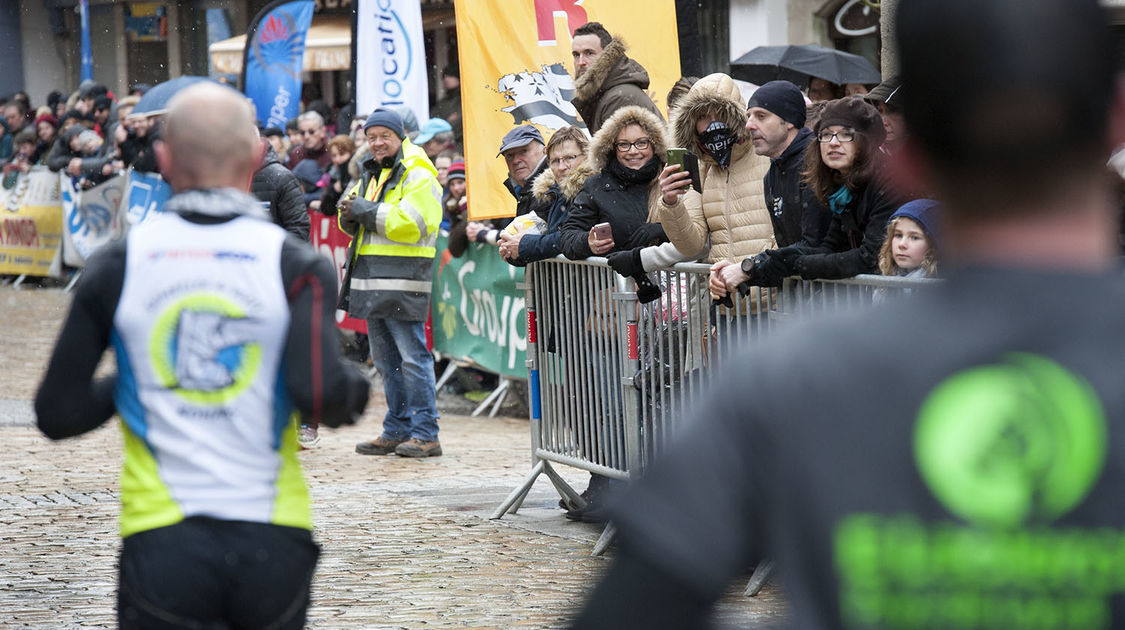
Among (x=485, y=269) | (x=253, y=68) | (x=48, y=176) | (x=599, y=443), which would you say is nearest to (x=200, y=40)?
(x=48, y=176)

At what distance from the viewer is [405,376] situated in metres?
10.0

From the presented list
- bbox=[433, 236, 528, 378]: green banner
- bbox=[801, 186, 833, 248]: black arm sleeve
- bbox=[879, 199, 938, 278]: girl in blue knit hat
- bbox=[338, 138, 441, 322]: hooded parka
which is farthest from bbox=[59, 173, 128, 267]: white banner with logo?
bbox=[879, 199, 938, 278]: girl in blue knit hat

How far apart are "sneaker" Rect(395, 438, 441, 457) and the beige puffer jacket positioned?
3638 mm

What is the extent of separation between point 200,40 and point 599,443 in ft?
95.5

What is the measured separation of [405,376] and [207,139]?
6.76m

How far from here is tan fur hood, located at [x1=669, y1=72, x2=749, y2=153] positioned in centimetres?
683

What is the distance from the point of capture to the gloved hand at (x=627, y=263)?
273 inches

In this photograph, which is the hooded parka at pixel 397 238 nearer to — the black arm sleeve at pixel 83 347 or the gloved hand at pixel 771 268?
the gloved hand at pixel 771 268

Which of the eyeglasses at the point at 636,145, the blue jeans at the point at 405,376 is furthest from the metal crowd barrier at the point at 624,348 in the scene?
the blue jeans at the point at 405,376

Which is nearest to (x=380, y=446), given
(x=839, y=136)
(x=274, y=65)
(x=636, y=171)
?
(x=636, y=171)

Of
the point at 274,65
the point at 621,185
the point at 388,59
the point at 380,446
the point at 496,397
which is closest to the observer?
the point at 621,185

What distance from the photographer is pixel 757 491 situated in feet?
4.70

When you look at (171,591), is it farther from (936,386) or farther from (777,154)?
(777,154)

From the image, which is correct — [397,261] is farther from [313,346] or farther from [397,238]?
[313,346]
